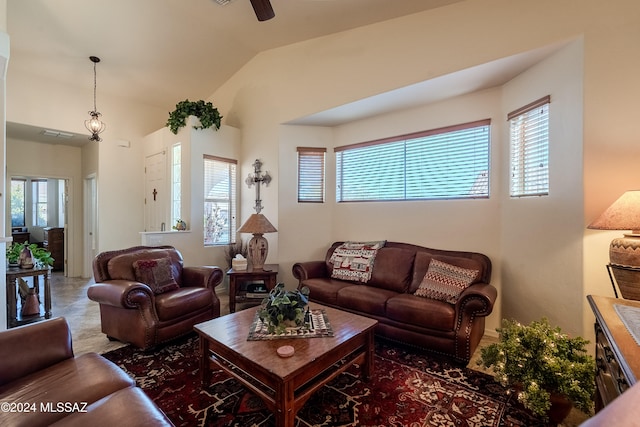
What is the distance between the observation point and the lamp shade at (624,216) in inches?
66.6

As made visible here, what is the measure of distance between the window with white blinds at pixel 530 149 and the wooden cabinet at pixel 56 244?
27.2 ft

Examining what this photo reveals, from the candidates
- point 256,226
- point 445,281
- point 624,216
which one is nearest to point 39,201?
point 256,226

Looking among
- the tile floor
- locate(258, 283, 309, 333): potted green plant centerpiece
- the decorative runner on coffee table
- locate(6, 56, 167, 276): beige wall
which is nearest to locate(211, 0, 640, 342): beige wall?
the tile floor

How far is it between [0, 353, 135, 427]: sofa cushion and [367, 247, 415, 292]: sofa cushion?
250 cm

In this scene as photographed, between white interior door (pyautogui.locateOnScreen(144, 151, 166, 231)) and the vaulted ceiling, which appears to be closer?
the vaulted ceiling

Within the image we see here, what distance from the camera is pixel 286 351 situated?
167 cm

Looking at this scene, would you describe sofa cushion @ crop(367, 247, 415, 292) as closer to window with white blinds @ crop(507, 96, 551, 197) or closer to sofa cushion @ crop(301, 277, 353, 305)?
sofa cushion @ crop(301, 277, 353, 305)

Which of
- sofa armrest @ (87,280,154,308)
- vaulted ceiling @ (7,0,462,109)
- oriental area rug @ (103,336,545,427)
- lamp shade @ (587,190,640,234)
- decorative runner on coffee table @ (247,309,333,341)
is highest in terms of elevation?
vaulted ceiling @ (7,0,462,109)

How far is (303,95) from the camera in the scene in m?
3.91

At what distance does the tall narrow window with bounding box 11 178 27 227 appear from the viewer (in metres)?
7.39

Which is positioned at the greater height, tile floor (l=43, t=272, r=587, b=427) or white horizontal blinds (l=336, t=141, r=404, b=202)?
white horizontal blinds (l=336, t=141, r=404, b=202)

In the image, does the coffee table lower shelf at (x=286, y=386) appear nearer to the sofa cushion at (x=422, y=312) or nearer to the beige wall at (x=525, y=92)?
the sofa cushion at (x=422, y=312)

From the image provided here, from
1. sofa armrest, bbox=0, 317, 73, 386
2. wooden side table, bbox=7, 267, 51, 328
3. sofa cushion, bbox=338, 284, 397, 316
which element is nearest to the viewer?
sofa armrest, bbox=0, 317, 73, 386

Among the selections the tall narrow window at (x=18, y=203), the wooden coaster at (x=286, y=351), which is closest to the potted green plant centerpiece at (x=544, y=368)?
the wooden coaster at (x=286, y=351)
